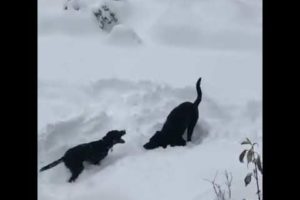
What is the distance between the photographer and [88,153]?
5.31 ft

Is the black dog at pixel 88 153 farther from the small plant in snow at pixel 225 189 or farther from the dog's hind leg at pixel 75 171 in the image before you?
the small plant in snow at pixel 225 189

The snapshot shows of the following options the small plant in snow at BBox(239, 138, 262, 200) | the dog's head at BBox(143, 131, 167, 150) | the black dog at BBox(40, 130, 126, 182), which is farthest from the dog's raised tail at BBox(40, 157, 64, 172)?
the small plant in snow at BBox(239, 138, 262, 200)

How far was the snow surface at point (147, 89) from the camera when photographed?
5.18 ft

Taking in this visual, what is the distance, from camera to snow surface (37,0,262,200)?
1580mm

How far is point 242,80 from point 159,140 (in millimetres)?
318

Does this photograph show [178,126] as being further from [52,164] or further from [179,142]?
[52,164]

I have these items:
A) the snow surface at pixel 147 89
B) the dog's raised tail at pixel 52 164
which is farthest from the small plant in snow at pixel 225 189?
the dog's raised tail at pixel 52 164

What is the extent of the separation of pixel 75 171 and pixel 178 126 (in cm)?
35

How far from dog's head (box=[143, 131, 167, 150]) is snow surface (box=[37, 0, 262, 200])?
0.7 inches

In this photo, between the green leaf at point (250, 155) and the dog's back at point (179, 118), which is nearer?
the green leaf at point (250, 155)

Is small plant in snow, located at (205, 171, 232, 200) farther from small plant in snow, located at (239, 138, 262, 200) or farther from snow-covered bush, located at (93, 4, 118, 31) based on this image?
snow-covered bush, located at (93, 4, 118, 31)

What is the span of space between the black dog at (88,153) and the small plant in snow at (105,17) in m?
0.34
